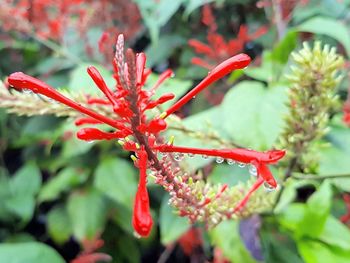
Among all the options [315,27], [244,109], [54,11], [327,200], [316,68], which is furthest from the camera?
[54,11]

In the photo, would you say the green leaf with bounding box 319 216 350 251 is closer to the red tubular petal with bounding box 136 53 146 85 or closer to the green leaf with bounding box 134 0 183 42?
the red tubular petal with bounding box 136 53 146 85

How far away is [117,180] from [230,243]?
0.42 metres

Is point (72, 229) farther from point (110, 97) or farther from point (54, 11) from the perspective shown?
point (110, 97)

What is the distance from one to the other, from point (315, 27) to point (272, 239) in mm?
379

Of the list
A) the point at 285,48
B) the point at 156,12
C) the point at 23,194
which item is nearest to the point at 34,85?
the point at 285,48

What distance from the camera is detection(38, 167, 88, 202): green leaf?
4.30ft

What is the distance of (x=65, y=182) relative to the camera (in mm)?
1316

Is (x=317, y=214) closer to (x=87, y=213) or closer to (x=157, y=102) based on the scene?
(x=157, y=102)

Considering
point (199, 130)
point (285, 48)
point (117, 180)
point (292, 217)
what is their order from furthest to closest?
point (117, 180) < point (285, 48) < point (292, 217) < point (199, 130)

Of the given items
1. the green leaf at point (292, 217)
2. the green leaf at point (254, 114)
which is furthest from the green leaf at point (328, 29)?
the green leaf at point (292, 217)

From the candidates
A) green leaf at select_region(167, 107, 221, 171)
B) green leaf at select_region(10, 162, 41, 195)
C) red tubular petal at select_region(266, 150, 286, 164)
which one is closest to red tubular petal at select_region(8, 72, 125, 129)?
red tubular petal at select_region(266, 150, 286, 164)

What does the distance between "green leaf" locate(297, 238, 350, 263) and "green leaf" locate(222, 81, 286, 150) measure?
0.45 ft

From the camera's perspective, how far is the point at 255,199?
66 centimetres

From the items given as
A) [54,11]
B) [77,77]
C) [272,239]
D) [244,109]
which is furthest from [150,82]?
[54,11]
